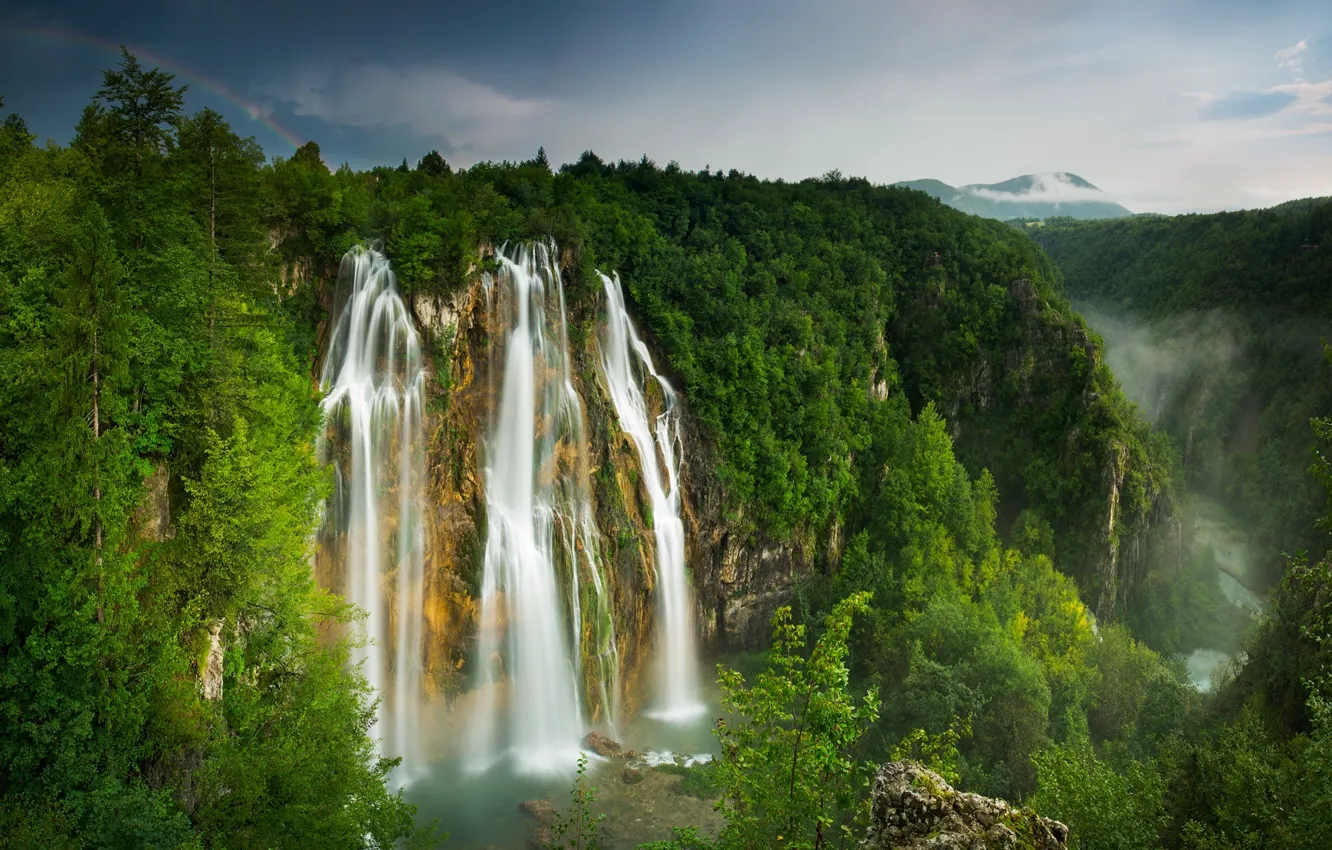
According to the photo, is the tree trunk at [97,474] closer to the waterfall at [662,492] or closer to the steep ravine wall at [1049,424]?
the waterfall at [662,492]

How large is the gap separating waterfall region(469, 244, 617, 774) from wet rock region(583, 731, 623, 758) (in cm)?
56

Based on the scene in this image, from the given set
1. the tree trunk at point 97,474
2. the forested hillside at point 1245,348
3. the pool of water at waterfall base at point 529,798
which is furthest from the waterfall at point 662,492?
the forested hillside at point 1245,348

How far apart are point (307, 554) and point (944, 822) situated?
1949cm

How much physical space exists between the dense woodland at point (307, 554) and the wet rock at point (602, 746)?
695cm

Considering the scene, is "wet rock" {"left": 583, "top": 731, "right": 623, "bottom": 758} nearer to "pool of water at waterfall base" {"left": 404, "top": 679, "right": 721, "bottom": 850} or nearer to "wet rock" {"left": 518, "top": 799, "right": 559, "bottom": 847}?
"pool of water at waterfall base" {"left": 404, "top": 679, "right": 721, "bottom": 850}

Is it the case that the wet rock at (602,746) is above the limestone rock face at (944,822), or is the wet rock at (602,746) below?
below

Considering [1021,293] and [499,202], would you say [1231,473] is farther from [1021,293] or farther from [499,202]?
[499,202]

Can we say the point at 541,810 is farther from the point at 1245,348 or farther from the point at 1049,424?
the point at 1245,348

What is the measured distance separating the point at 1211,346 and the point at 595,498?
78.5 metres

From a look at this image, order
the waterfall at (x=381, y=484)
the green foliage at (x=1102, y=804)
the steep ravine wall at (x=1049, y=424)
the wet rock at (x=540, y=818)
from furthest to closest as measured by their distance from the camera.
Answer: the steep ravine wall at (x=1049, y=424), the waterfall at (x=381, y=484), the wet rock at (x=540, y=818), the green foliage at (x=1102, y=804)

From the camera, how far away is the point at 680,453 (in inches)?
1544

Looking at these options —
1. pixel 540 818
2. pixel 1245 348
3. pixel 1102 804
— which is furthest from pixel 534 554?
pixel 1245 348

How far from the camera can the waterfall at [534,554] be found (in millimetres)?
29844

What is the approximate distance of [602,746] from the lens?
1171 inches
